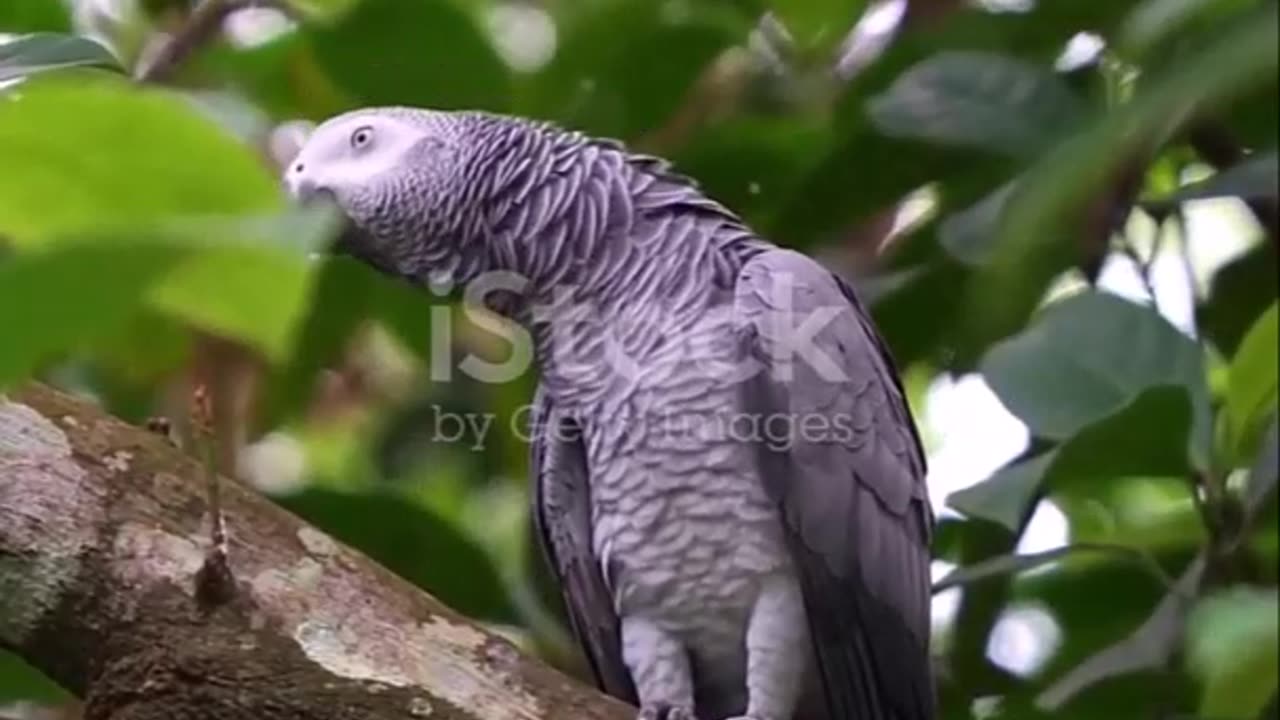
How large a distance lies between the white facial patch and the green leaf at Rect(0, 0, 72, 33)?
0.26 m

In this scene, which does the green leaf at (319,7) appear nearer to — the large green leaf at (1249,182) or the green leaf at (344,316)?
the green leaf at (344,316)

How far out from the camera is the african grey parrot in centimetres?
138

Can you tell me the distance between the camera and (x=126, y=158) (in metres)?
0.42

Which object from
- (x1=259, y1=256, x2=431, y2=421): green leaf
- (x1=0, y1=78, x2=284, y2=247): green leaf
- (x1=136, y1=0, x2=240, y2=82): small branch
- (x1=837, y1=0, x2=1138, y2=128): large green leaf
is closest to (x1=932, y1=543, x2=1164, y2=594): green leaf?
(x1=837, y1=0, x2=1138, y2=128): large green leaf

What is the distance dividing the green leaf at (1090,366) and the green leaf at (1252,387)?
4cm

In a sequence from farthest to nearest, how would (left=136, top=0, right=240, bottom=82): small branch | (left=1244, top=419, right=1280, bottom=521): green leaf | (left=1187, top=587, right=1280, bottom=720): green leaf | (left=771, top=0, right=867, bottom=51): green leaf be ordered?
1. (left=136, top=0, right=240, bottom=82): small branch
2. (left=771, top=0, right=867, bottom=51): green leaf
3. (left=1244, top=419, right=1280, bottom=521): green leaf
4. (left=1187, top=587, right=1280, bottom=720): green leaf

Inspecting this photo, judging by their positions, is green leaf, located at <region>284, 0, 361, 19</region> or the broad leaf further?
green leaf, located at <region>284, 0, 361, 19</region>

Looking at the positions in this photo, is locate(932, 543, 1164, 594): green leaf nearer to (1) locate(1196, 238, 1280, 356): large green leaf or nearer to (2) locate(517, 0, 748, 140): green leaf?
(1) locate(1196, 238, 1280, 356): large green leaf

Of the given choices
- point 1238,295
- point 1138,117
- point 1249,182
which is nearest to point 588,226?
point 1249,182

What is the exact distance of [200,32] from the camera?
5.47 feet

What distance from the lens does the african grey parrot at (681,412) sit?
1.38m

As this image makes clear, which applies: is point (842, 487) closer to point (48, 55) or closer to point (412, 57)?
point (412, 57)

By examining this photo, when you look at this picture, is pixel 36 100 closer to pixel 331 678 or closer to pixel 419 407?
pixel 331 678

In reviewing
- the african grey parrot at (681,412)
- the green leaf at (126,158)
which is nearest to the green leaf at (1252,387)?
the african grey parrot at (681,412)
